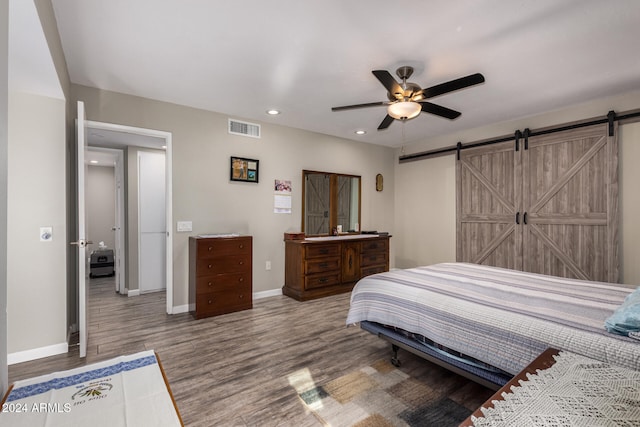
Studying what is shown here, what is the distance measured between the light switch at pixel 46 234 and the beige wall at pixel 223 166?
1.27 metres

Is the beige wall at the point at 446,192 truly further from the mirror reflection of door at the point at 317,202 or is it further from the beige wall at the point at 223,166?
the mirror reflection of door at the point at 317,202

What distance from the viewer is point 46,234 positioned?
2668 millimetres

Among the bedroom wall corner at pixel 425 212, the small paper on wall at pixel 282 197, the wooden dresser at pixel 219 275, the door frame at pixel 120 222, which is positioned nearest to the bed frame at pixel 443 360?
the wooden dresser at pixel 219 275

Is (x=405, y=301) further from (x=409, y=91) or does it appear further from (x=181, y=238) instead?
(x=181, y=238)

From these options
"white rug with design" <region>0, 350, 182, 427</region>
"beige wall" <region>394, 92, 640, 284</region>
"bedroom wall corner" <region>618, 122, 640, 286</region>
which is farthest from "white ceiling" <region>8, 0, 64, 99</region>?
"bedroom wall corner" <region>618, 122, 640, 286</region>

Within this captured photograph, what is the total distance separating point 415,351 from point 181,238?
3.04 metres

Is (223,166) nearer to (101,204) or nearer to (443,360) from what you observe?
(443,360)

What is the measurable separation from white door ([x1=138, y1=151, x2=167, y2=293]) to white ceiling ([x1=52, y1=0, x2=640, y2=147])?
→ 1710 mm

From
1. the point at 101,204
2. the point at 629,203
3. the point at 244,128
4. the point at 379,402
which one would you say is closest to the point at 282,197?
the point at 244,128

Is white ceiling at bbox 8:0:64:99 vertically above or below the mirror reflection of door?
above

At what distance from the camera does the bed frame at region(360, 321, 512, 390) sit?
179 centimetres

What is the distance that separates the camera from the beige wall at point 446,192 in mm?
3502

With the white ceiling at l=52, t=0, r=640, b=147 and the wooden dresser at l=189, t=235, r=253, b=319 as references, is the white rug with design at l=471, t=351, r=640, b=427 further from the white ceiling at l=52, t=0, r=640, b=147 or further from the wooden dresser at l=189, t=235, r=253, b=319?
the wooden dresser at l=189, t=235, r=253, b=319

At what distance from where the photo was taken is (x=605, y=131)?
3.64 metres
